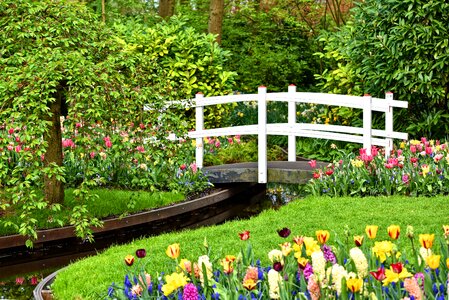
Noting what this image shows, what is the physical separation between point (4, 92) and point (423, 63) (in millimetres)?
6372

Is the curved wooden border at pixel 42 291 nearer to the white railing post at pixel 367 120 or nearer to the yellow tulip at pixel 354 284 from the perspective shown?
the yellow tulip at pixel 354 284

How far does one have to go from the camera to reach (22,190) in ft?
28.2

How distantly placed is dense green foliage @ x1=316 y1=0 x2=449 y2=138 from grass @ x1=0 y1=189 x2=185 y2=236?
11.9 ft

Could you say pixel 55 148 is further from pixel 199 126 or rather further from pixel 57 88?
pixel 199 126

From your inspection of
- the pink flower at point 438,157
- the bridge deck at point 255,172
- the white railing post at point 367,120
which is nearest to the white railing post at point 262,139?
the bridge deck at point 255,172

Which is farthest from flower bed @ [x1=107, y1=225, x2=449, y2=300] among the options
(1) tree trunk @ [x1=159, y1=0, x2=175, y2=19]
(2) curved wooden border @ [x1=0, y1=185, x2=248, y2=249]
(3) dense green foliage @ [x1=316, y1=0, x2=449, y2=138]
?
(1) tree trunk @ [x1=159, y1=0, x2=175, y2=19]

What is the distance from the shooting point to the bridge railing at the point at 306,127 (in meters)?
11.6

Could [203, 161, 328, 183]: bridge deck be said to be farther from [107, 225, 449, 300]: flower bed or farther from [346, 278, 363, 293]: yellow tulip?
[346, 278, 363, 293]: yellow tulip

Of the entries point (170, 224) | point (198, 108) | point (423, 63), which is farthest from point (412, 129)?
point (170, 224)

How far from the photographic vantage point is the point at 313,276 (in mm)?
4414

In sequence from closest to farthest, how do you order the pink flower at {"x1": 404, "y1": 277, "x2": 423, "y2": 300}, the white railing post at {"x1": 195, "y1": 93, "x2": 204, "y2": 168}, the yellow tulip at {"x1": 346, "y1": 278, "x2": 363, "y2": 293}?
the yellow tulip at {"x1": 346, "y1": 278, "x2": 363, "y2": 293} < the pink flower at {"x1": 404, "y1": 277, "x2": 423, "y2": 300} < the white railing post at {"x1": 195, "y1": 93, "x2": 204, "y2": 168}

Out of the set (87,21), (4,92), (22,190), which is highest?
(87,21)

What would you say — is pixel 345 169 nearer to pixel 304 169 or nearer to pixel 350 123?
pixel 304 169

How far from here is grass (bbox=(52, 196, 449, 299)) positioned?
7.46 metres
